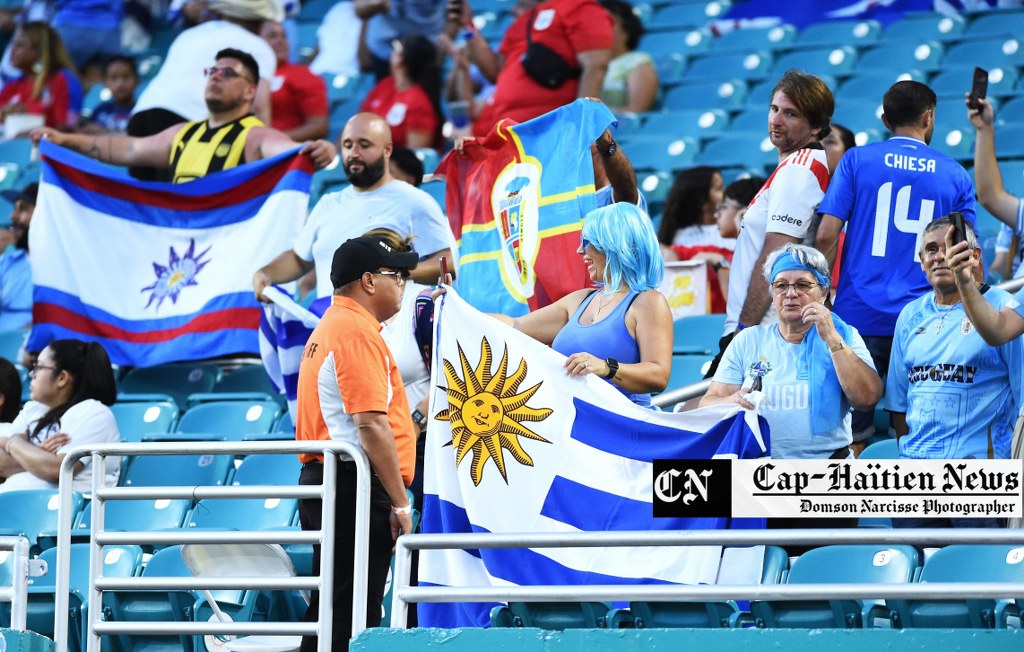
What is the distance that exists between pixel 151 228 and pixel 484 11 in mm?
5967

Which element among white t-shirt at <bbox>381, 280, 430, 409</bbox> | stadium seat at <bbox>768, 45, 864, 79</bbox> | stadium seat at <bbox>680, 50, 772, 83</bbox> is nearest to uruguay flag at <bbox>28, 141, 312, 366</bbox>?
white t-shirt at <bbox>381, 280, 430, 409</bbox>

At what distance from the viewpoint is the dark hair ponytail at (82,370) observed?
7.73m

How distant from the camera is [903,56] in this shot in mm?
11203

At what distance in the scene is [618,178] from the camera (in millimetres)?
6824

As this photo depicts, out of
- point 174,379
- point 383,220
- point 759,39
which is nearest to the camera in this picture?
point 383,220

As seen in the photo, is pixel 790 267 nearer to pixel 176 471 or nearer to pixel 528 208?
pixel 528 208

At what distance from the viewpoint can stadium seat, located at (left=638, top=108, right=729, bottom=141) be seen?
1109cm

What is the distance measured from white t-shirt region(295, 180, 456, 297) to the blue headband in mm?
2019

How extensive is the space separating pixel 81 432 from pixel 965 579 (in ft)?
13.6

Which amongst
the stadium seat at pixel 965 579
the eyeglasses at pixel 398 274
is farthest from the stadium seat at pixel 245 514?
the stadium seat at pixel 965 579

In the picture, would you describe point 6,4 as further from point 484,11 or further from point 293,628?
point 293,628

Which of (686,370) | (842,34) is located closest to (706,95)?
(842,34)

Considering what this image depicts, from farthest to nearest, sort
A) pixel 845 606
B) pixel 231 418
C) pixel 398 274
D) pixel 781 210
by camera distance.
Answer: pixel 231 418, pixel 781 210, pixel 398 274, pixel 845 606

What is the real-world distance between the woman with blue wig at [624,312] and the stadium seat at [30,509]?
2565mm
